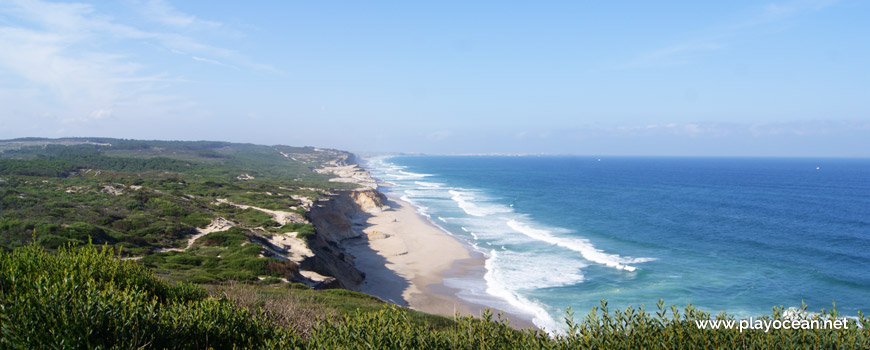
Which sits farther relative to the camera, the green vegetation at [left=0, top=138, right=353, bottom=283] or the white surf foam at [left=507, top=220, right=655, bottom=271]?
the white surf foam at [left=507, top=220, right=655, bottom=271]

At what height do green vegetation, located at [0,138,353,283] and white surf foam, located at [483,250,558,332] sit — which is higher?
green vegetation, located at [0,138,353,283]

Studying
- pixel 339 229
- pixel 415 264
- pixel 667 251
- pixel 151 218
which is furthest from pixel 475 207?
pixel 151 218

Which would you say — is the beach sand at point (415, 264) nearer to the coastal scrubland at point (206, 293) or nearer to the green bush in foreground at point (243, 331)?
the coastal scrubland at point (206, 293)

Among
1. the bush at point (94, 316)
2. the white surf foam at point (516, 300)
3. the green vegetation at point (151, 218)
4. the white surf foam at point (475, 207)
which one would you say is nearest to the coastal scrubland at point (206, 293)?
the bush at point (94, 316)

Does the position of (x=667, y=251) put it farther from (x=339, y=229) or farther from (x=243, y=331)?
(x=243, y=331)

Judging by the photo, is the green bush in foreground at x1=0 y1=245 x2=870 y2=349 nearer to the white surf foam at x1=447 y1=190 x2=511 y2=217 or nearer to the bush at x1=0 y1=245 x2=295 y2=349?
the bush at x1=0 y1=245 x2=295 y2=349

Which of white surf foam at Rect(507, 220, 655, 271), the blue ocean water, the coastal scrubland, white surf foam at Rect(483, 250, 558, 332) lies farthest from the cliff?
white surf foam at Rect(507, 220, 655, 271)

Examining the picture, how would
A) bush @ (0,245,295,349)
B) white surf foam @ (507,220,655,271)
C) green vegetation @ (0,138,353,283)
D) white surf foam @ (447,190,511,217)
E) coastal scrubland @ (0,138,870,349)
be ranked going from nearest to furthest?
bush @ (0,245,295,349), coastal scrubland @ (0,138,870,349), green vegetation @ (0,138,353,283), white surf foam @ (507,220,655,271), white surf foam @ (447,190,511,217)
